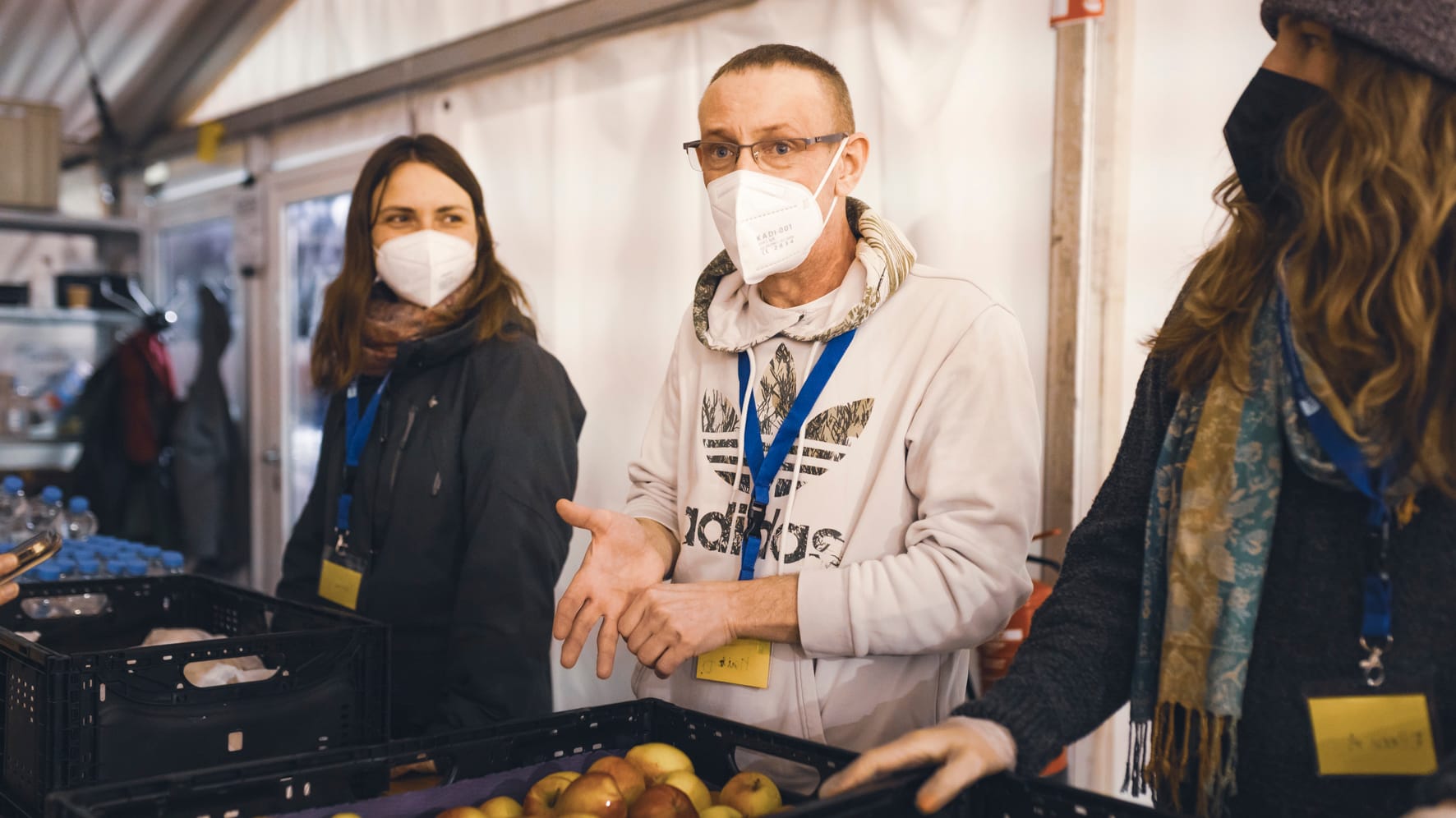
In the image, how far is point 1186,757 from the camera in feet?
3.92

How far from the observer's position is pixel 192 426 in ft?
17.2

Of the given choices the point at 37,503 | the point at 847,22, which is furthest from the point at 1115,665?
the point at 37,503

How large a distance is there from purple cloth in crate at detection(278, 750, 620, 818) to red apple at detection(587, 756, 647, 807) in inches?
2.5

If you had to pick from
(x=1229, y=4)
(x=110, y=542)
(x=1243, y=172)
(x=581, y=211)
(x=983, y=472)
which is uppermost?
(x=1229, y=4)

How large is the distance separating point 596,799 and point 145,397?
16.2ft

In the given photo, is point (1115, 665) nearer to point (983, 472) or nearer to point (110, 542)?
point (983, 472)

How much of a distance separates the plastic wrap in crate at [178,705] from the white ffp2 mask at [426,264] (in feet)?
2.95

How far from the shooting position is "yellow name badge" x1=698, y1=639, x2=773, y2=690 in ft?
5.17

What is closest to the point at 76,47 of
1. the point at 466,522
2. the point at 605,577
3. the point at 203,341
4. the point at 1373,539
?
the point at 203,341

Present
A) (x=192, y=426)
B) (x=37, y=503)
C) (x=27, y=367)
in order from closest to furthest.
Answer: (x=37, y=503), (x=192, y=426), (x=27, y=367)

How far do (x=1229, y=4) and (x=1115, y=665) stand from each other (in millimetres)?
1717

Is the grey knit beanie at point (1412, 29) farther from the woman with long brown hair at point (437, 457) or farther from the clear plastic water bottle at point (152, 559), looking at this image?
the clear plastic water bottle at point (152, 559)

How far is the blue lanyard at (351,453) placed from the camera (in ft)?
7.43

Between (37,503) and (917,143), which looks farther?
(37,503)
